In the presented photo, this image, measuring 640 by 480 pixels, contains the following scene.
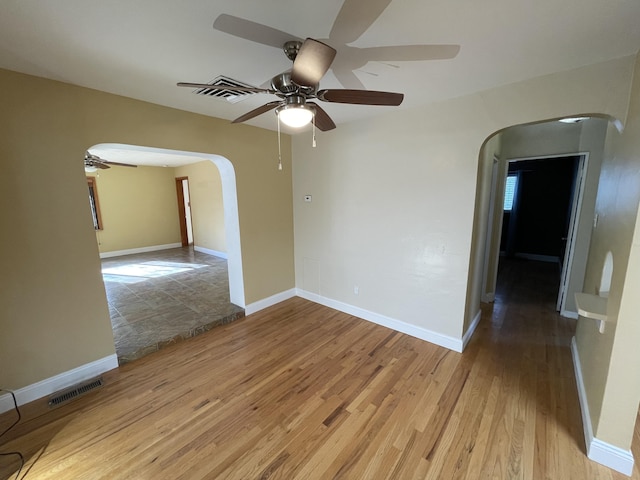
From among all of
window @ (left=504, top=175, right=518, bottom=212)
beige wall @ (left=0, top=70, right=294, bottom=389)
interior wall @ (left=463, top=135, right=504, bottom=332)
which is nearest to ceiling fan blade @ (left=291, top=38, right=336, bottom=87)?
interior wall @ (left=463, top=135, right=504, bottom=332)

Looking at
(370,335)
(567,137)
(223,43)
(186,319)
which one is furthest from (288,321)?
A: (567,137)

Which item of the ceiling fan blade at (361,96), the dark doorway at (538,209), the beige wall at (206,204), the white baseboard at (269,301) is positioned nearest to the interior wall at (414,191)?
the white baseboard at (269,301)

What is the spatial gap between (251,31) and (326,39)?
17.0 inches

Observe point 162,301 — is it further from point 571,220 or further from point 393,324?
point 571,220

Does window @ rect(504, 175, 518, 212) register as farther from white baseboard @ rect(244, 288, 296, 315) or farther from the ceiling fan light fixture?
the ceiling fan light fixture

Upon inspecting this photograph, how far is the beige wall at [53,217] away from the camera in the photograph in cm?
191

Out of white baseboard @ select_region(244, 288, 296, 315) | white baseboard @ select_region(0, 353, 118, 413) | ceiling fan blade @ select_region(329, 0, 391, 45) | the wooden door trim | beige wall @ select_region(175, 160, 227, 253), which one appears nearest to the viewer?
ceiling fan blade @ select_region(329, 0, 391, 45)

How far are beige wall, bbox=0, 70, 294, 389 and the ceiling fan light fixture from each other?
5.56 feet

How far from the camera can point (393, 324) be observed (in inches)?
124

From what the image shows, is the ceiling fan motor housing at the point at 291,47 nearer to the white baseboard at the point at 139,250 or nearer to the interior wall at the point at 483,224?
the interior wall at the point at 483,224

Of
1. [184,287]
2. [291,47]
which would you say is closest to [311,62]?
[291,47]

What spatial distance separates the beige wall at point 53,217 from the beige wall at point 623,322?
358 centimetres

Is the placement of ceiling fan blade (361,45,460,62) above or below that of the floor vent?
above

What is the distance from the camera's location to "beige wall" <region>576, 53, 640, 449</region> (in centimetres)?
136
